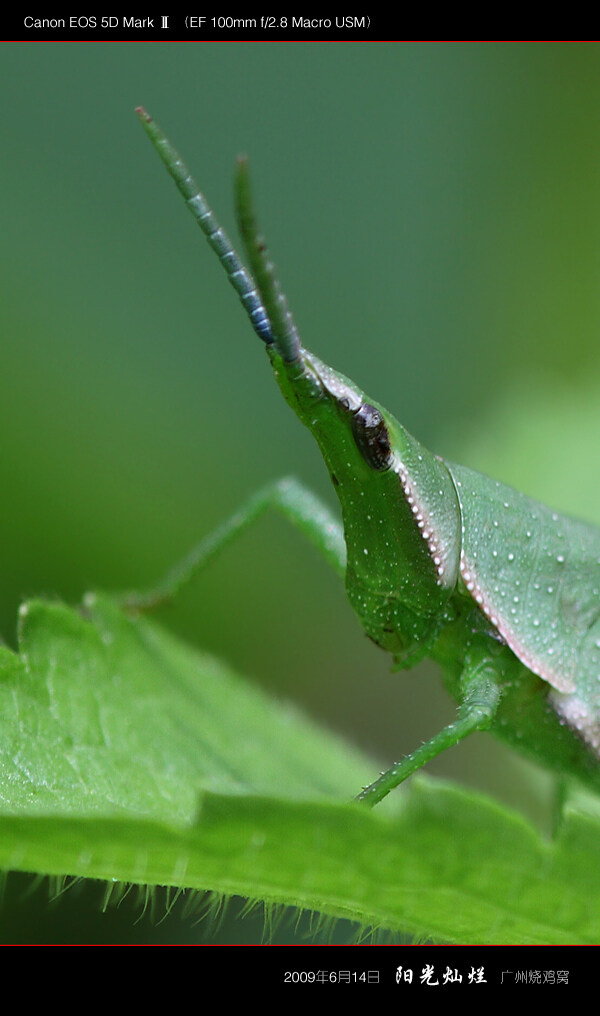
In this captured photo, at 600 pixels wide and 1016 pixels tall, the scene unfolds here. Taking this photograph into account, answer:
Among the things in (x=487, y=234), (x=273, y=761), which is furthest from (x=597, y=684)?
(x=487, y=234)

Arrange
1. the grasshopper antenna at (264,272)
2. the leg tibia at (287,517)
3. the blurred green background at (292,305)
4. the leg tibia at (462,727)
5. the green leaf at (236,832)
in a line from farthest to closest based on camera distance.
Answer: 1. the blurred green background at (292,305)
2. the leg tibia at (287,517)
3. the leg tibia at (462,727)
4. the grasshopper antenna at (264,272)
5. the green leaf at (236,832)

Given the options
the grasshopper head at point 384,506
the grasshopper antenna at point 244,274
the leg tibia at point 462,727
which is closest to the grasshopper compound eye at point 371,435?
the grasshopper head at point 384,506

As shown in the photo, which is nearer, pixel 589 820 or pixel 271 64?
pixel 589 820

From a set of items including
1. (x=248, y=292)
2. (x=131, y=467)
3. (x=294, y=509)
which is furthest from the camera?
(x=131, y=467)

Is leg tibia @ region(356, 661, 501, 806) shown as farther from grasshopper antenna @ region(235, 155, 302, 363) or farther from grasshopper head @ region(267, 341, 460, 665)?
grasshopper antenna @ region(235, 155, 302, 363)

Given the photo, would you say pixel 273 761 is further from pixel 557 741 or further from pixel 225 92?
pixel 225 92

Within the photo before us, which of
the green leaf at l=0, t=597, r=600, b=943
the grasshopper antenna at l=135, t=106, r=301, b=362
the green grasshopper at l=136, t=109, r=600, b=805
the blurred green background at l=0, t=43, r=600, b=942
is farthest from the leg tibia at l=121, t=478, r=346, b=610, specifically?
the grasshopper antenna at l=135, t=106, r=301, b=362

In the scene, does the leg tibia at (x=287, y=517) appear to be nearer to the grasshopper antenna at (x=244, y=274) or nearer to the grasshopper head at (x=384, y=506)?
the grasshopper head at (x=384, y=506)
